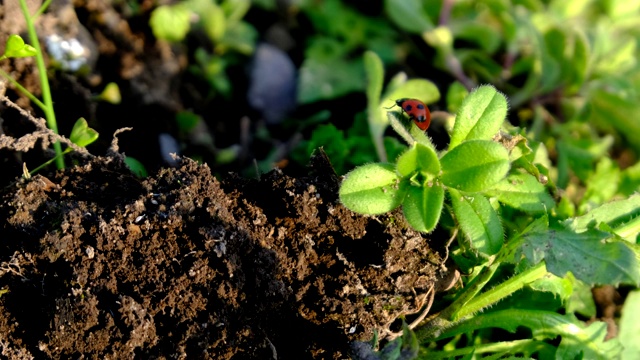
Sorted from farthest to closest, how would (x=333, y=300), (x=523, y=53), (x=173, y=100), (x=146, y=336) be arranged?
1. (x=523, y=53)
2. (x=173, y=100)
3. (x=333, y=300)
4. (x=146, y=336)

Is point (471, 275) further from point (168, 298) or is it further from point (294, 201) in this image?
point (168, 298)

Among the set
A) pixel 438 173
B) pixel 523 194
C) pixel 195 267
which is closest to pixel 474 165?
pixel 438 173

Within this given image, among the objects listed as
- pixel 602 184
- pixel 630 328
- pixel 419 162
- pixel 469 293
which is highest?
pixel 419 162

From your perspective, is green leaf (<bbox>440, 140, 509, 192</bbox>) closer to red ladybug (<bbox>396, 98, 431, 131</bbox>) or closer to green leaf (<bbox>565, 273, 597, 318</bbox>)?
red ladybug (<bbox>396, 98, 431, 131</bbox>)

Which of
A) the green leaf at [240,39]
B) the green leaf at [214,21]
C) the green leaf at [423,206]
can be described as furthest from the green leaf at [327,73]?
the green leaf at [423,206]

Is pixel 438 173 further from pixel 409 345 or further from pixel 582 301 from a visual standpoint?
pixel 582 301

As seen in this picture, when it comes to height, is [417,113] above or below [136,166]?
above

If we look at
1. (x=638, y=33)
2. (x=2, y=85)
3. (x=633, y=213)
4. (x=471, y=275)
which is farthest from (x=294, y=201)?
(x=638, y=33)
